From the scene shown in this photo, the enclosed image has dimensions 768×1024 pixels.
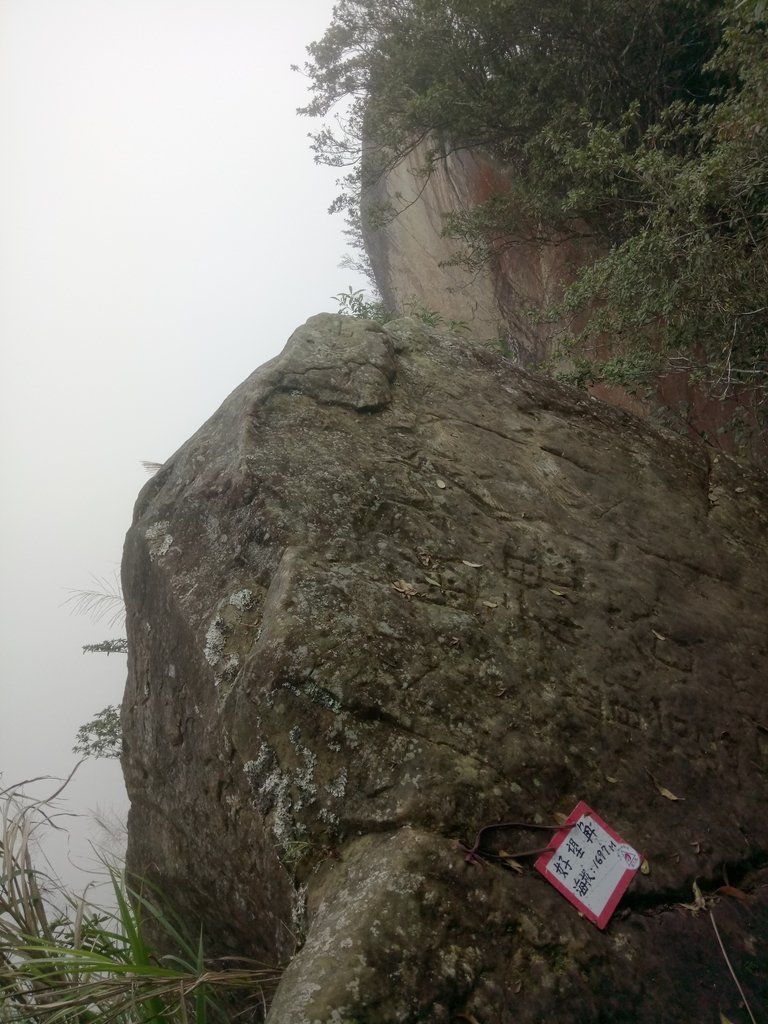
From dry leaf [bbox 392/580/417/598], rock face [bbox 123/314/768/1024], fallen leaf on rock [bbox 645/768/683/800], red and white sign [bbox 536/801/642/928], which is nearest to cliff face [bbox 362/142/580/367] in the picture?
rock face [bbox 123/314/768/1024]

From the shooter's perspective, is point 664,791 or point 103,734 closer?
point 664,791

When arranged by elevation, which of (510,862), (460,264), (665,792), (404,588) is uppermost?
(460,264)

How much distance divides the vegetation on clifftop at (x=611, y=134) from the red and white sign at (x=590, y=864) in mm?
3016

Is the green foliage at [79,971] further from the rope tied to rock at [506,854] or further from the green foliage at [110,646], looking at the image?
the green foliage at [110,646]

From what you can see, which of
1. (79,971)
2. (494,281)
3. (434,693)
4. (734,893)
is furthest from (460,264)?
(79,971)

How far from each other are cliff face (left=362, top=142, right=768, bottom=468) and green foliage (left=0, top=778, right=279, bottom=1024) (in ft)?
16.5

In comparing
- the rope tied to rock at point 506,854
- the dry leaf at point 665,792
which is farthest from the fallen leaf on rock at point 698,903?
the rope tied to rock at point 506,854

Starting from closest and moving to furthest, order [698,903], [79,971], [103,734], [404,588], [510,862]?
1. [79,971]
2. [510,862]
3. [698,903]
4. [404,588]
5. [103,734]

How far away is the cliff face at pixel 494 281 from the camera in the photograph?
6613 millimetres

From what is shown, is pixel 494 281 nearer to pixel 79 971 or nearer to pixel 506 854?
pixel 506 854

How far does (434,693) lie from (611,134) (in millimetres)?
4402

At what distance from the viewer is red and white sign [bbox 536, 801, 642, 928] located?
8.07 ft

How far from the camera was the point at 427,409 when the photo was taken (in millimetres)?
4395

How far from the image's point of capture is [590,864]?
2520 mm
